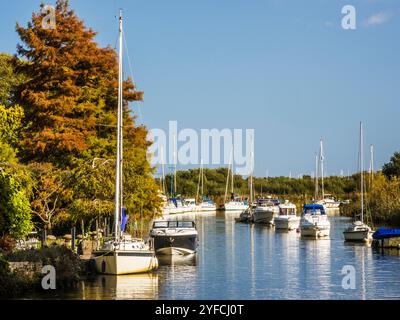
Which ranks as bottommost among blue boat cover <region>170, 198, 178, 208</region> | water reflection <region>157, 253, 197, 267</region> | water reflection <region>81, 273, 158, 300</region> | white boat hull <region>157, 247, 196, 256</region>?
water reflection <region>81, 273, 158, 300</region>

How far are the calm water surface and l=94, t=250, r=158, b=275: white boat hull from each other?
17.0 inches

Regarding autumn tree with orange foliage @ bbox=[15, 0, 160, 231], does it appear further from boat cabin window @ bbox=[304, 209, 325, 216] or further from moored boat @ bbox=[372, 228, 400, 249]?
boat cabin window @ bbox=[304, 209, 325, 216]

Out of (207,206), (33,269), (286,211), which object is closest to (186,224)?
(33,269)

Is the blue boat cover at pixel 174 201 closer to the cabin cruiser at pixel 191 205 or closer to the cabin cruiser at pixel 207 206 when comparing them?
the cabin cruiser at pixel 191 205

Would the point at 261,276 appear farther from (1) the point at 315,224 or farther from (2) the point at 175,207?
(2) the point at 175,207

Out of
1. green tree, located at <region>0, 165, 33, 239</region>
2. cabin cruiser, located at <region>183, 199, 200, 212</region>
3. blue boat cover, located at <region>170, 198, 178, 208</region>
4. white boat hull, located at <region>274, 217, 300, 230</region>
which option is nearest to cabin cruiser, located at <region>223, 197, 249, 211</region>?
cabin cruiser, located at <region>183, 199, 200, 212</region>

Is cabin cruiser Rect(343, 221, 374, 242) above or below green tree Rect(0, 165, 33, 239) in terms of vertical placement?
below

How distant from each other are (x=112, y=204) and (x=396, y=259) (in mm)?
18205

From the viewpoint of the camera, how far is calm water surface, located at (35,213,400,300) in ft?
106

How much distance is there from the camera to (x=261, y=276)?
125ft

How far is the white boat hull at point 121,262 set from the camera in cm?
3622

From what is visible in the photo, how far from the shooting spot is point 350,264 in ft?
144

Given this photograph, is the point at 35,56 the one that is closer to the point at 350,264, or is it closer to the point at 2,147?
the point at 2,147

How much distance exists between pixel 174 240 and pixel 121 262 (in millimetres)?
10068
